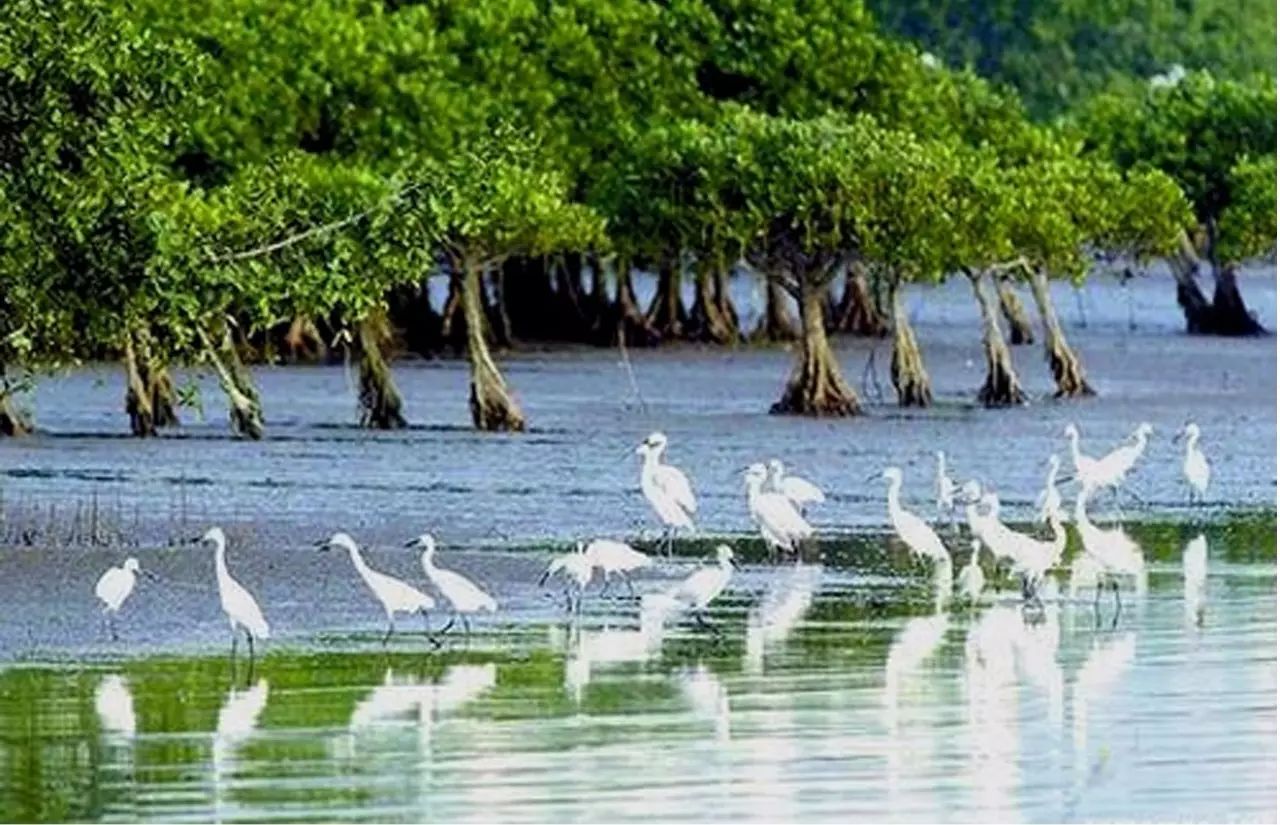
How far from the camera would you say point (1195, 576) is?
2986 centimetres

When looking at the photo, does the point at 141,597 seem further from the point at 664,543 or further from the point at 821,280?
the point at 821,280

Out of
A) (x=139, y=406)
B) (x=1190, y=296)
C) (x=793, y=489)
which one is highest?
(x=1190, y=296)

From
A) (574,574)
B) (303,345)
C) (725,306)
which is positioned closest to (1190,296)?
(725,306)

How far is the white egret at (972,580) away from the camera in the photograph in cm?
2830

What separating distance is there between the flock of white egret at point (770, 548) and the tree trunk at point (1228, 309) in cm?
4009

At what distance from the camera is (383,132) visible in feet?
187

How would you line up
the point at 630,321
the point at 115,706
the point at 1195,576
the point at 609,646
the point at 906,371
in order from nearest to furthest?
the point at 115,706, the point at 609,646, the point at 1195,576, the point at 906,371, the point at 630,321

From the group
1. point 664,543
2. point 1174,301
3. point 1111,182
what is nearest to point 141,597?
point 664,543

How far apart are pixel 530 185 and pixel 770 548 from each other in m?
17.7

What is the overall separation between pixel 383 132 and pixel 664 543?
25.9 metres

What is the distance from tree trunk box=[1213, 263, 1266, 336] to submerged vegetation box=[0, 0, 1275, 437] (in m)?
0.12

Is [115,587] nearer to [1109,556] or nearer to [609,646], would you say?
[609,646]

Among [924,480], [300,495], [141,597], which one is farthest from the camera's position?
[924,480]

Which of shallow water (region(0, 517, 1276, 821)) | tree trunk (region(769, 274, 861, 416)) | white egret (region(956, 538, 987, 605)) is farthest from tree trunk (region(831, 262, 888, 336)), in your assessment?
shallow water (region(0, 517, 1276, 821))
